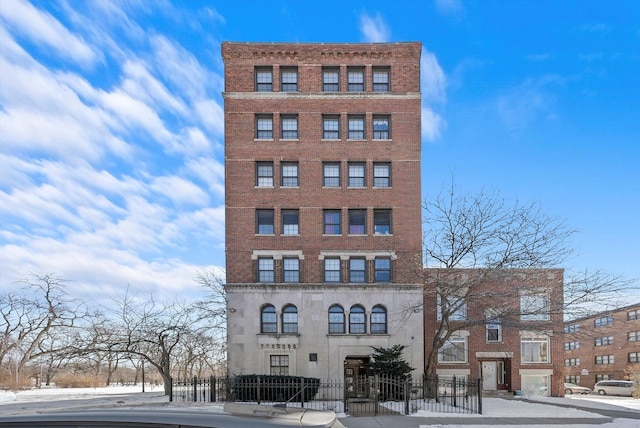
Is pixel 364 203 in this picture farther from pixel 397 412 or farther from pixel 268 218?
pixel 397 412

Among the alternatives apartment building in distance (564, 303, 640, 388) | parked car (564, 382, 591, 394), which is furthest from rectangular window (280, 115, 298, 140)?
apartment building in distance (564, 303, 640, 388)

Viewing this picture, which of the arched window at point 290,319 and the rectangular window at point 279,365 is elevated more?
the arched window at point 290,319

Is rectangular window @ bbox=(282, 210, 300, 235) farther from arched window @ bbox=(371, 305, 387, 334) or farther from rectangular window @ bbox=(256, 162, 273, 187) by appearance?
arched window @ bbox=(371, 305, 387, 334)

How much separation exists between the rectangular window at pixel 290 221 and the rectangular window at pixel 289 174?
1603 millimetres

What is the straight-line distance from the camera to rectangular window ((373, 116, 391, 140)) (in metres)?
29.9

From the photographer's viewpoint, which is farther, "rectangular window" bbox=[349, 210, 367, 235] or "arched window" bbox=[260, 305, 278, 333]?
"rectangular window" bbox=[349, 210, 367, 235]

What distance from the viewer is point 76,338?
37188 mm

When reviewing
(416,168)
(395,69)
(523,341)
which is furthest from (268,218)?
(523,341)

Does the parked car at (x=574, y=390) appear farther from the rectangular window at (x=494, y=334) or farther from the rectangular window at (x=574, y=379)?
the rectangular window at (x=494, y=334)

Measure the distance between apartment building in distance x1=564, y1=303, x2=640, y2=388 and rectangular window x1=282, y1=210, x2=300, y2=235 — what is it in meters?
38.5

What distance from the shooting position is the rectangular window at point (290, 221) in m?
29.3

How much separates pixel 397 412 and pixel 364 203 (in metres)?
12.5

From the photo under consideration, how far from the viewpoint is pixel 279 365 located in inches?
1118

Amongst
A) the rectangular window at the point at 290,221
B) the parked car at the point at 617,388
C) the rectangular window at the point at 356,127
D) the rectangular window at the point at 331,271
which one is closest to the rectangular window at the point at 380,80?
the rectangular window at the point at 356,127
